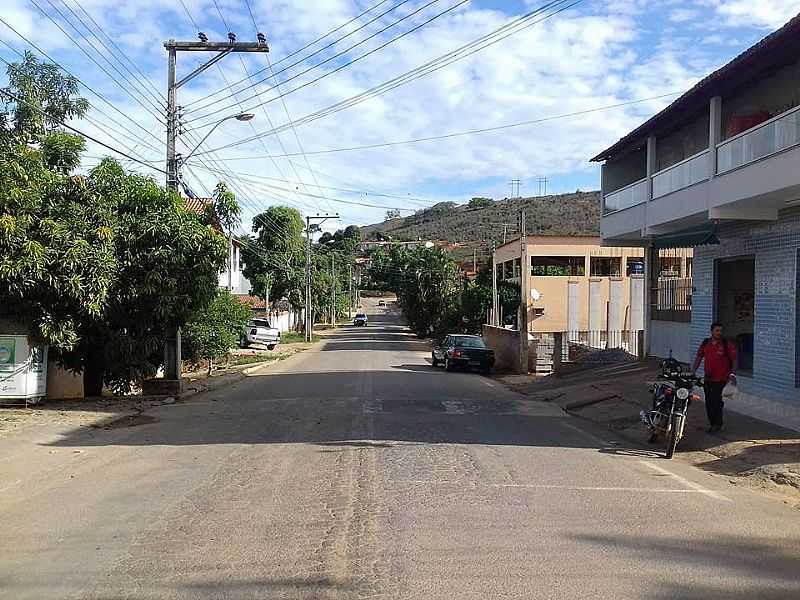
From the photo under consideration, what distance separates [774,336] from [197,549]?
38.6 feet

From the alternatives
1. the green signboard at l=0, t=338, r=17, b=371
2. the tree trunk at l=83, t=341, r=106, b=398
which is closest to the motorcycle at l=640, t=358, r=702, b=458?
the green signboard at l=0, t=338, r=17, b=371

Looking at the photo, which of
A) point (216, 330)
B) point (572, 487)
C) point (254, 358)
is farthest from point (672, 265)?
point (572, 487)

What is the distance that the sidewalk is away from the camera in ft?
31.3

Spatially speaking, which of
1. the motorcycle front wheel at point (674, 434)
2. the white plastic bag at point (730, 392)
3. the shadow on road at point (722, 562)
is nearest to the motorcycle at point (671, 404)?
the motorcycle front wheel at point (674, 434)

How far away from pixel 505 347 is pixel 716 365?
22.4 m

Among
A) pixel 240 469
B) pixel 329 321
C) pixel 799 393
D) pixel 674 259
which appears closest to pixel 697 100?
pixel 799 393

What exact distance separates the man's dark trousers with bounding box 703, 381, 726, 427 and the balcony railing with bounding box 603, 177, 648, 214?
870cm

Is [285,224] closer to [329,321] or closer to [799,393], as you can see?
[329,321]

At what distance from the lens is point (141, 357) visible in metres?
17.6

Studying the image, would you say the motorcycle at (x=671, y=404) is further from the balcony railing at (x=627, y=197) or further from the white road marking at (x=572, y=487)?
the balcony railing at (x=627, y=197)

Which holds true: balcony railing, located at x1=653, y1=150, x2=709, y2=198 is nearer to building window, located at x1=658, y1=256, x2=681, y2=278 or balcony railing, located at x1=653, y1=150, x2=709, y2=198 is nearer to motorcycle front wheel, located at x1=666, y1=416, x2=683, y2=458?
motorcycle front wheel, located at x1=666, y1=416, x2=683, y2=458

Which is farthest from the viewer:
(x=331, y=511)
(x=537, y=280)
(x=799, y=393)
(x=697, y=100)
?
(x=537, y=280)

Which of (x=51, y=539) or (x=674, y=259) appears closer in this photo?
(x=51, y=539)

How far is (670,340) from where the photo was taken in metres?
22.1
